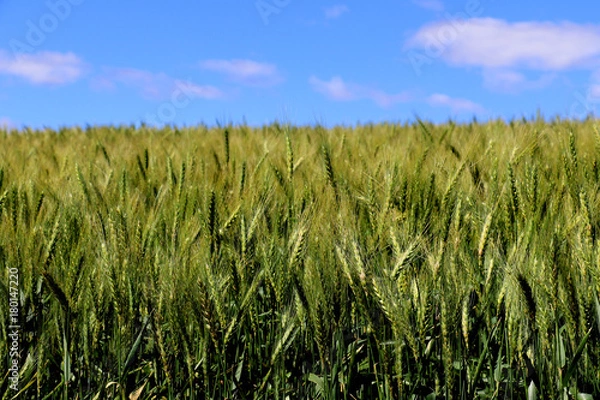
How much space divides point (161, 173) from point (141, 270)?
1.48 metres

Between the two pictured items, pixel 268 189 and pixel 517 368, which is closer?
pixel 517 368

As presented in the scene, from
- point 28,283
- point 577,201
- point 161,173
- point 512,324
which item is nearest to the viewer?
point 512,324

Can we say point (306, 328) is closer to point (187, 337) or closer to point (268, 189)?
point (187, 337)

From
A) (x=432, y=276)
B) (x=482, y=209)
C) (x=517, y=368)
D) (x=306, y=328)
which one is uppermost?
(x=482, y=209)

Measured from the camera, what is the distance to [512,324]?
4.32 feet

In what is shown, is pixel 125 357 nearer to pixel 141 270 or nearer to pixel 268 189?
pixel 141 270

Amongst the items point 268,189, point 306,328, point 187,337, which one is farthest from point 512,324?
point 268,189

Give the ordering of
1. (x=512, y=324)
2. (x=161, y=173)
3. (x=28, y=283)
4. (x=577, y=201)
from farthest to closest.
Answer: (x=161, y=173) → (x=577, y=201) → (x=28, y=283) → (x=512, y=324)

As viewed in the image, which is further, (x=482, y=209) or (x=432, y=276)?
(x=482, y=209)

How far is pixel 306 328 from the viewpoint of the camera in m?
1.51

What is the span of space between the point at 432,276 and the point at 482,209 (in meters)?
0.67

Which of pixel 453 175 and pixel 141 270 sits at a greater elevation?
pixel 453 175

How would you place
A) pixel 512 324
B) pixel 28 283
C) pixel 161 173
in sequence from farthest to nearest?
pixel 161 173 → pixel 28 283 → pixel 512 324

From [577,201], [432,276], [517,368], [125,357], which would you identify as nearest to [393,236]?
[432,276]
